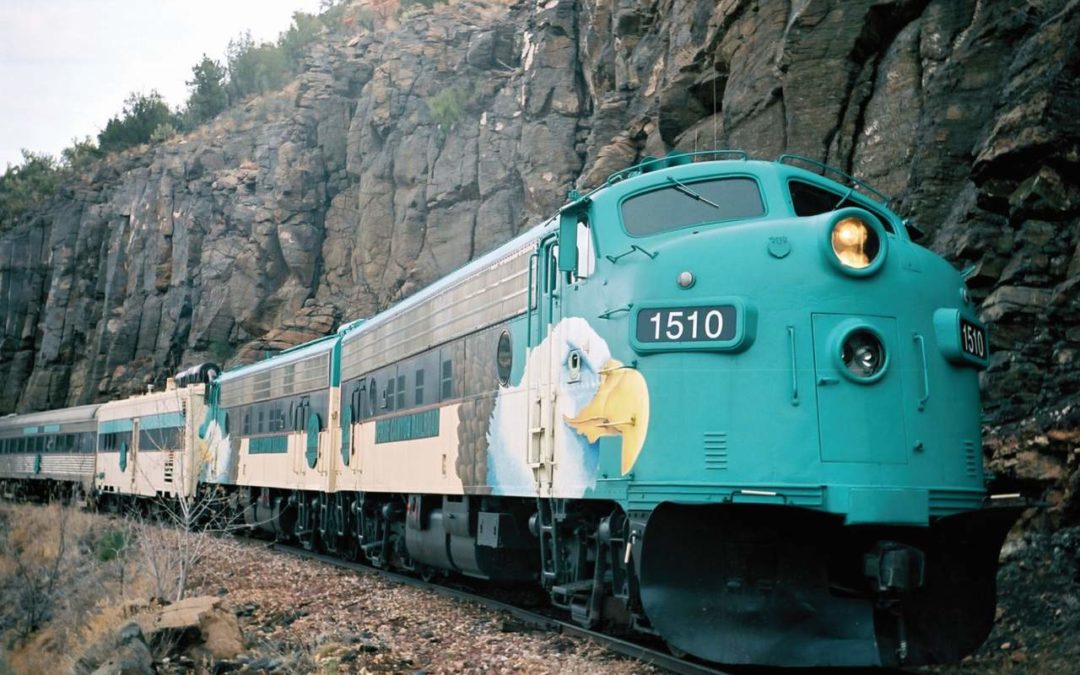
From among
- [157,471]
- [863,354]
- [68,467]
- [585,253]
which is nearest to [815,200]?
[863,354]

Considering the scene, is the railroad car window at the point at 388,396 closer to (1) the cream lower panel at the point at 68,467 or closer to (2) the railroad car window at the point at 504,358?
(2) the railroad car window at the point at 504,358

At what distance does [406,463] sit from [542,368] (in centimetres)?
433

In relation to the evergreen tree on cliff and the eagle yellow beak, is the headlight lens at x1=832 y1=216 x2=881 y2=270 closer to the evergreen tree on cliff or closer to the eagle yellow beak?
the eagle yellow beak

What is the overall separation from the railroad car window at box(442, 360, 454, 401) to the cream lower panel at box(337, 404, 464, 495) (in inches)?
5.8

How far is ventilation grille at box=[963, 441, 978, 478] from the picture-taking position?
7.30 metres

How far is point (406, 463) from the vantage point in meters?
12.5

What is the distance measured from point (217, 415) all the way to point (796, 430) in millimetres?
18953

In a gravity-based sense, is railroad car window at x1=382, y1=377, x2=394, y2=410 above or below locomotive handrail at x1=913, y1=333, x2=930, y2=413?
above

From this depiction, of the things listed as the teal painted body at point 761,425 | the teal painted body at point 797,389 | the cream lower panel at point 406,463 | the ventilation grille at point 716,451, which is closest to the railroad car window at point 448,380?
the cream lower panel at point 406,463

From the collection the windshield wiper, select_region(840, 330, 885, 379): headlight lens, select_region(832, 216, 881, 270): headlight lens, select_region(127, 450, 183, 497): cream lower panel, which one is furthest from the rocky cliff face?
select_region(127, 450, 183, 497): cream lower panel

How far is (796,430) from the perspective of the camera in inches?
262

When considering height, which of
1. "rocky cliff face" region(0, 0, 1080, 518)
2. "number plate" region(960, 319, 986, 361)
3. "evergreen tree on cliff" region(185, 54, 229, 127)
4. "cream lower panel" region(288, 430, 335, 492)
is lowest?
"cream lower panel" region(288, 430, 335, 492)

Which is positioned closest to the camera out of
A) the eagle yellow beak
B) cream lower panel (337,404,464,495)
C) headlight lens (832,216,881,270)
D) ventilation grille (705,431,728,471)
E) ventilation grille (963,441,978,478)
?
ventilation grille (705,431,728,471)

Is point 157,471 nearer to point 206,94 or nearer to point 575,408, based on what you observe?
point 575,408
